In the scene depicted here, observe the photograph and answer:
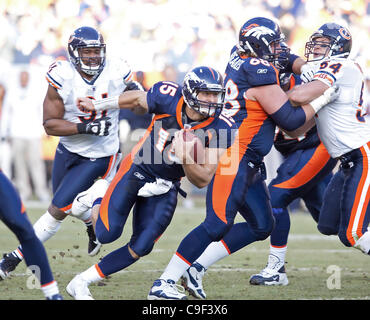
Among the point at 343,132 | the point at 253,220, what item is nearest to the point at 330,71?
the point at 343,132

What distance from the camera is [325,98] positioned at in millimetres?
4391

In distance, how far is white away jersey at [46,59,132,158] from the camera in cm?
500

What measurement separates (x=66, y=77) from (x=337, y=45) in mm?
1859

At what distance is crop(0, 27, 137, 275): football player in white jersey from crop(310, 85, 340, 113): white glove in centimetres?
139

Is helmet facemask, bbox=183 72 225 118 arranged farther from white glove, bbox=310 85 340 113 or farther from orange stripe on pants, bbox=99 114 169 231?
white glove, bbox=310 85 340 113

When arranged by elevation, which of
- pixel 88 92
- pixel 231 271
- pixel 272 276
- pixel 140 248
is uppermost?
pixel 88 92

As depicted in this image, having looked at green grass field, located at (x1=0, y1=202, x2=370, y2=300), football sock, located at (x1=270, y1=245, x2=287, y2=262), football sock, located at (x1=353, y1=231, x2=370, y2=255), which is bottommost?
green grass field, located at (x1=0, y1=202, x2=370, y2=300)

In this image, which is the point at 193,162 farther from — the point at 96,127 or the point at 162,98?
the point at 96,127

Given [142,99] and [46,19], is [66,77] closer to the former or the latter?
[142,99]

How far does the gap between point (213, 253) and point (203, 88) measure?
47.5 inches

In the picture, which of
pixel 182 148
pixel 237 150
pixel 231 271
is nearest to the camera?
Answer: pixel 182 148

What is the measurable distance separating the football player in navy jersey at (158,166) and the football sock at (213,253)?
0.50 metres

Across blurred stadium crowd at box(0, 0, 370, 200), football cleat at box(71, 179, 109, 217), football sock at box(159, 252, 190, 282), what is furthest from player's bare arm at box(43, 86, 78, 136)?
blurred stadium crowd at box(0, 0, 370, 200)

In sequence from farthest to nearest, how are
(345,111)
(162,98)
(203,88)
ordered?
(345,111) < (162,98) < (203,88)
